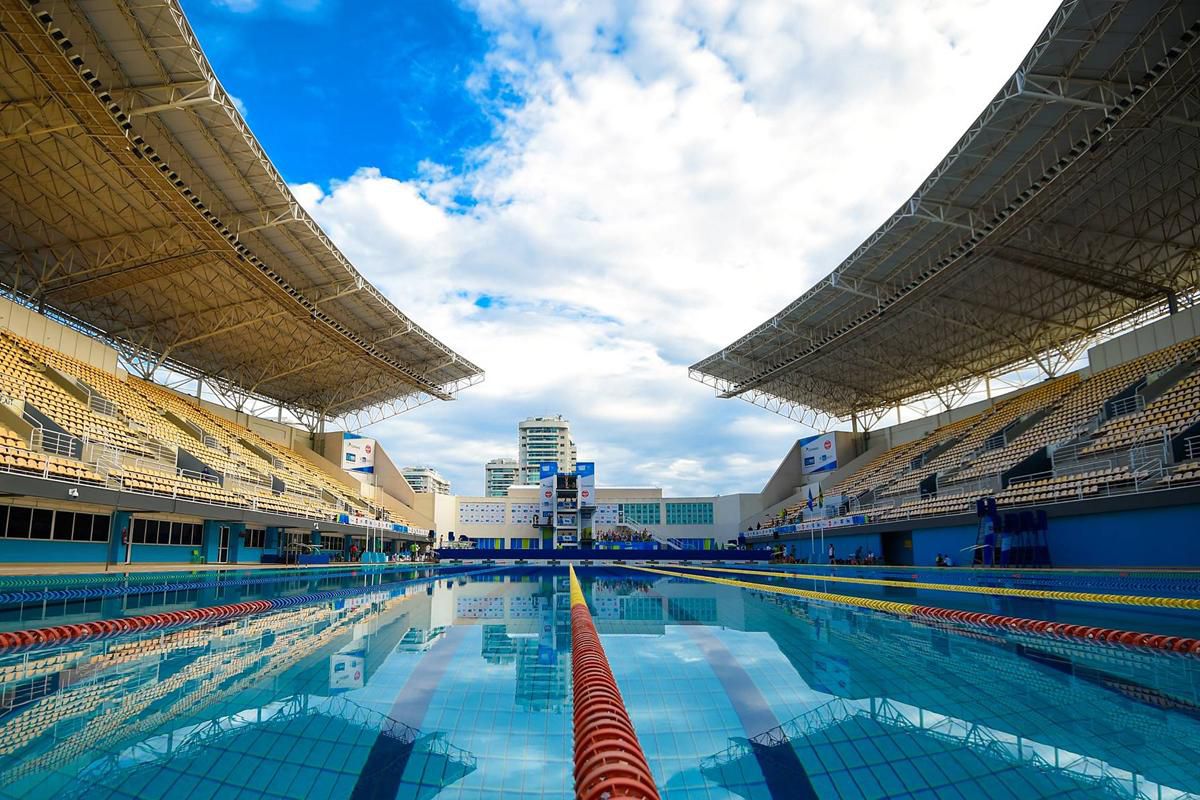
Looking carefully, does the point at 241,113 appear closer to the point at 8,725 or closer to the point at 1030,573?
the point at 8,725

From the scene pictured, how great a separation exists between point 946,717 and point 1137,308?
28191mm

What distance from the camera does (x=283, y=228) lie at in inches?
794

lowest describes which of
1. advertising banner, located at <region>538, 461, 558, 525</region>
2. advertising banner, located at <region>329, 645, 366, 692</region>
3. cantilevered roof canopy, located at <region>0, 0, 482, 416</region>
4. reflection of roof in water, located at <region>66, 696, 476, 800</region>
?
advertising banner, located at <region>329, 645, 366, 692</region>

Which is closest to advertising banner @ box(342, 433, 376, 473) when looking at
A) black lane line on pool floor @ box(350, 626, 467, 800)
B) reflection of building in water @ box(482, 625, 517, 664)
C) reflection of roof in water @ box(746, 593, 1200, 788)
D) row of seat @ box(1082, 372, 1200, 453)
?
reflection of building in water @ box(482, 625, 517, 664)

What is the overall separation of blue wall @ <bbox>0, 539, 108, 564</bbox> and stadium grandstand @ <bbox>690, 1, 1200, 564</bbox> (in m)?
24.7

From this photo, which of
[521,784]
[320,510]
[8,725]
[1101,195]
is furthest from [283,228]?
[1101,195]

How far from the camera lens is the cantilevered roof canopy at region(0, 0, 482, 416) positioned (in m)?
12.7

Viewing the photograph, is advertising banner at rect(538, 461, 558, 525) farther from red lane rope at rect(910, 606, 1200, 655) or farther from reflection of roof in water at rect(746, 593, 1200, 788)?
reflection of roof in water at rect(746, 593, 1200, 788)

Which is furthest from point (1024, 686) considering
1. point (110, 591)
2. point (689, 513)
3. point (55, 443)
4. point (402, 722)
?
point (689, 513)

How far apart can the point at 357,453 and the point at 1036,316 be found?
118 ft

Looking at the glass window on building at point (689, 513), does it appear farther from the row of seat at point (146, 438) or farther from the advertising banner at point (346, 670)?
the advertising banner at point (346, 670)

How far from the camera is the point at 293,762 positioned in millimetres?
3059

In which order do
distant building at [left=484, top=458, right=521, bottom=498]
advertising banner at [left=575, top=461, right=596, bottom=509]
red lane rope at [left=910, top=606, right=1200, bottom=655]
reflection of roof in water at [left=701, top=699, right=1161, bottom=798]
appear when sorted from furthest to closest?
distant building at [left=484, top=458, right=521, bottom=498] < advertising banner at [left=575, top=461, right=596, bottom=509] < red lane rope at [left=910, top=606, right=1200, bottom=655] < reflection of roof in water at [left=701, top=699, right=1161, bottom=798]

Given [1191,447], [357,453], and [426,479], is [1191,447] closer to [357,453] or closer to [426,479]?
[357,453]
